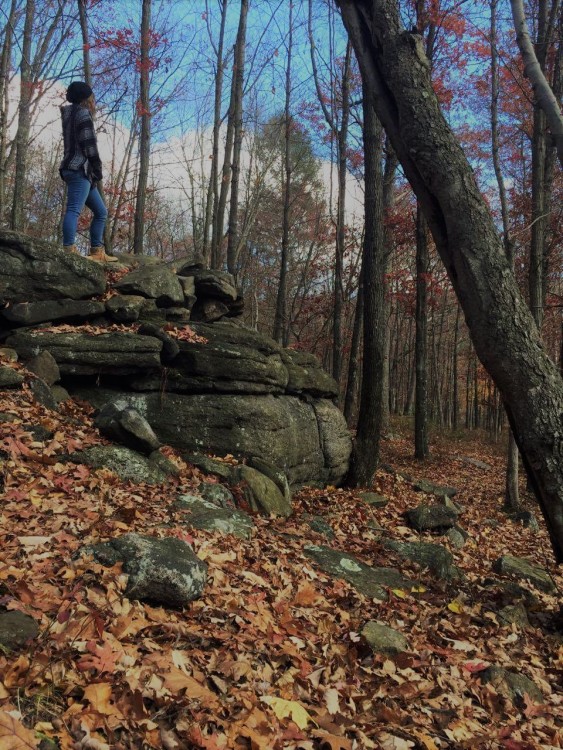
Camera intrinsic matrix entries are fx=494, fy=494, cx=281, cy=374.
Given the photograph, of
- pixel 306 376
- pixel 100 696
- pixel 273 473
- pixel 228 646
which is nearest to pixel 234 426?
pixel 273 473

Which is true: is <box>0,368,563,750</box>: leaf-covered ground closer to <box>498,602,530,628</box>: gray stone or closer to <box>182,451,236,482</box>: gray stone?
<box>498,602,530,628</box>: gray stone

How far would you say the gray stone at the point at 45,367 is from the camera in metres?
6.85

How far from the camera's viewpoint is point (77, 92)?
7.99 meters

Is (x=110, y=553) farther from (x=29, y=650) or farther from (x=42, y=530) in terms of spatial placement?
(x=29, y=650)

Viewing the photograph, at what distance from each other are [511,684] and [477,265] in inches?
133

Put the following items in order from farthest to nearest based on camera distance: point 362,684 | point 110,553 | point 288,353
Answer: 1. point 288,353
2. point 110,553
3. point 362,684

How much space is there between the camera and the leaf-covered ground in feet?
7.77

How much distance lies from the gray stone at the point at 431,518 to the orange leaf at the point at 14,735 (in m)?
6.38

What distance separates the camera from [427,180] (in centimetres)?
468

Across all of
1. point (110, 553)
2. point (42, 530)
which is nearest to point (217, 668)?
point (110, 553)

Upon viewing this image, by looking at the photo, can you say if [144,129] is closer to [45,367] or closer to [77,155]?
[77,155]

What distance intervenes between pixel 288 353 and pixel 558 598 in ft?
21.1

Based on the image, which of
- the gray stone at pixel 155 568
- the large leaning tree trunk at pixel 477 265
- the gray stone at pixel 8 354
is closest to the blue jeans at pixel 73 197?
the gray stone at pixel 8 354

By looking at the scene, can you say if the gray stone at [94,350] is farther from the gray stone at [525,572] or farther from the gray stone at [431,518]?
the gray stone at [525,572]
